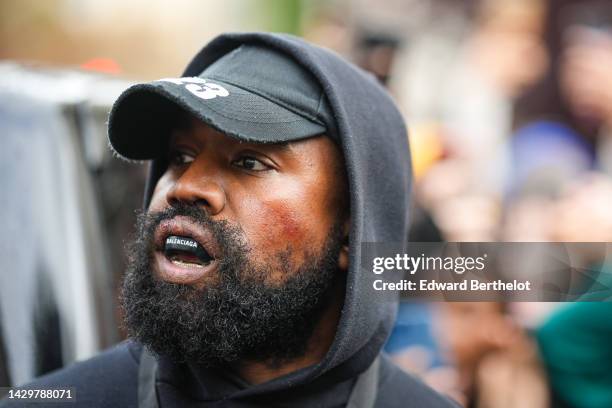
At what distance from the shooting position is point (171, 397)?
80.7 inches

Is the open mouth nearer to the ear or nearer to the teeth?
the teeth

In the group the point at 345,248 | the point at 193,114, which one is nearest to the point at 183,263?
the point at 193,114

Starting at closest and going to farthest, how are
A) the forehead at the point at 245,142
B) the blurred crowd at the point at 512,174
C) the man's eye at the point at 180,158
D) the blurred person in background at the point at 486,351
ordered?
the forehead at the point at 245,142 → the man's eye at the point at 180,158 → the blurred crowd at the point at 512,174 → the blurred person in background at the point at 486,351

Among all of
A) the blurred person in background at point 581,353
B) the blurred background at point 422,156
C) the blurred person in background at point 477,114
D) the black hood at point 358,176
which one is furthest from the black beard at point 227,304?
the blurred person in background at point 477,114

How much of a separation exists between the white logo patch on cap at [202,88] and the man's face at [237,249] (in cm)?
12

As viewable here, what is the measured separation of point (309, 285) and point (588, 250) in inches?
70.8

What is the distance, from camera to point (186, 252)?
1.99m

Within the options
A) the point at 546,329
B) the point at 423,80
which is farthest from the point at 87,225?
the point at 423,80

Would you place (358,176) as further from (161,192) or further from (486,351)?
(486,351)

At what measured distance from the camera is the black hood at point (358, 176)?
6.73 feet

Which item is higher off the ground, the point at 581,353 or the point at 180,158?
the point at 180,158

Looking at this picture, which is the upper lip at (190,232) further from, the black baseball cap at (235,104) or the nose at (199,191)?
the black baseball cap at (235,104)

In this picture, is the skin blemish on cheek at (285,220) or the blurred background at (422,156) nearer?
the skin blemish on cheek at (285,220)

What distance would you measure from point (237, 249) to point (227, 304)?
0.49 feet
